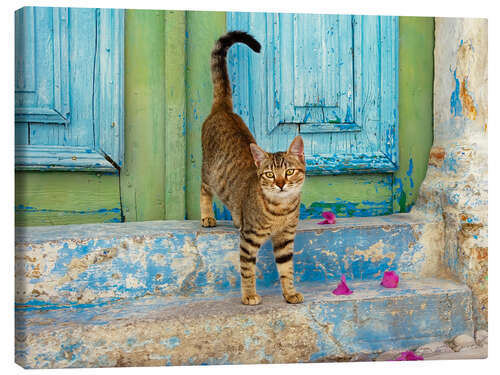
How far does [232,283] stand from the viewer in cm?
246

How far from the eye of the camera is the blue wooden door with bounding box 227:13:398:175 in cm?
271

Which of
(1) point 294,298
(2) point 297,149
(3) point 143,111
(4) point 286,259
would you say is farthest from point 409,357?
(3) point 143,111

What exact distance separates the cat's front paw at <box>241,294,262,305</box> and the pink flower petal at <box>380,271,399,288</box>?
762 mm

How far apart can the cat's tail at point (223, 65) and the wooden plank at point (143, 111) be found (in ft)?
1.11

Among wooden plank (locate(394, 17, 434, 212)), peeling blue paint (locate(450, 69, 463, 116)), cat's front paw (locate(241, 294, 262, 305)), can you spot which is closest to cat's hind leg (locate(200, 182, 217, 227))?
cat's front paw (locate(241, 294, 262, 305))

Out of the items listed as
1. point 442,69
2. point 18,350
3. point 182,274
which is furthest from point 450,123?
point 18,350

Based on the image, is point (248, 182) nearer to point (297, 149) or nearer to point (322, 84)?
point (297, 149)

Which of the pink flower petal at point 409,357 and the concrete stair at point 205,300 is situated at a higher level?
the concrete stair at point 205,300

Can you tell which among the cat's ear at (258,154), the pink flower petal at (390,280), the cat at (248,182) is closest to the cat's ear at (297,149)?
the cat at (248,182)

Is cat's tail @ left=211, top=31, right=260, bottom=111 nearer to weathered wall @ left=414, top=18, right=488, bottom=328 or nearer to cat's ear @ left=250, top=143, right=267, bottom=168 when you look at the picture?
cat's ear @ left=250, top=143, right=267, bottom=168

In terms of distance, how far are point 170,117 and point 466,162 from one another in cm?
182

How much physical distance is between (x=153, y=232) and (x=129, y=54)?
1.13 meters

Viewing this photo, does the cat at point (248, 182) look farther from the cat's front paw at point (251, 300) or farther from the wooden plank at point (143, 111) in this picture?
the wooden plank at point (143, 111)

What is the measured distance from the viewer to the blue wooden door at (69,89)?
2402mm
